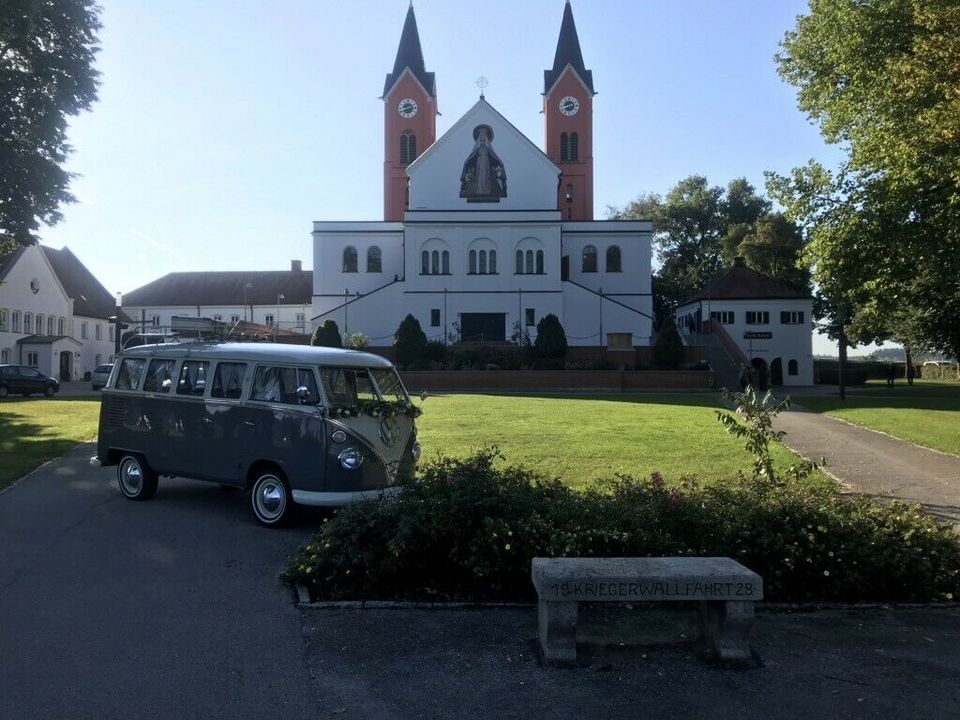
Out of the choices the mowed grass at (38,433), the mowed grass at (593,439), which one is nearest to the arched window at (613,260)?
the mowed grass at (593,439)

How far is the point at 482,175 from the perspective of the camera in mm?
61375

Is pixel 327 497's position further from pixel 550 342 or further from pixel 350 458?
pixel 550 342

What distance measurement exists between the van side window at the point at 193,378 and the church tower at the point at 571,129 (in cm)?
6080

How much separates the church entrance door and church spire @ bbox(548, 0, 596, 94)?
23.7m

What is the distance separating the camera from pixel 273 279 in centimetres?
9256

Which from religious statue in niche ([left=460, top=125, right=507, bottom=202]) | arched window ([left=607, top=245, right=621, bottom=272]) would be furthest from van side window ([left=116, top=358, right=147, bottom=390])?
arched window ([left=607, top=245, right=621, bottom=272])

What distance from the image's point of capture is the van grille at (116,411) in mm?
11734

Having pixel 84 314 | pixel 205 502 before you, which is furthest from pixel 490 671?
pixel 84 314

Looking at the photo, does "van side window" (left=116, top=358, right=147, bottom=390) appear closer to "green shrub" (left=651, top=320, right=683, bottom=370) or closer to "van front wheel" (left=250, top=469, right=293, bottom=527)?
"van front wheel" (left=250, top=469, right=293, bottom=527)

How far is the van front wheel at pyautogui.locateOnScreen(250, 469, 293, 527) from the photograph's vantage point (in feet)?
31.6

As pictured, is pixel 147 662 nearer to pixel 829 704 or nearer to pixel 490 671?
pixel 490 671

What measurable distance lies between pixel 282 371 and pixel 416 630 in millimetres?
4698

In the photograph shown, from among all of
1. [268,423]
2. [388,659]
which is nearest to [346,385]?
[268,423]

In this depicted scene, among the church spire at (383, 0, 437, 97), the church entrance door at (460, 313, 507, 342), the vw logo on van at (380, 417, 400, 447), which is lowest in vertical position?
the vw logo on van at (380, 417, 400, 447)
